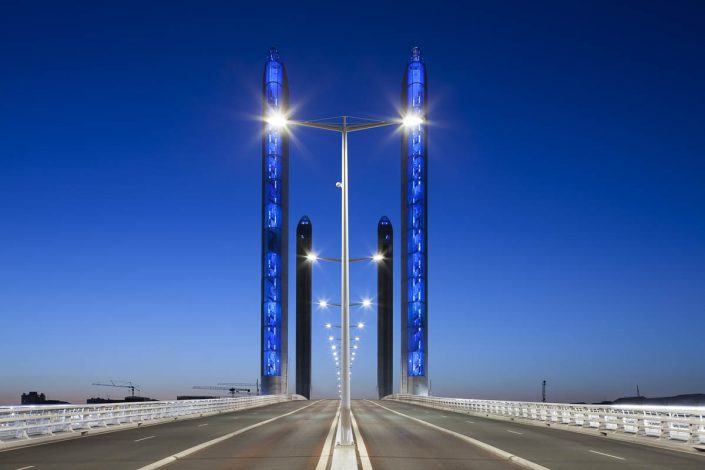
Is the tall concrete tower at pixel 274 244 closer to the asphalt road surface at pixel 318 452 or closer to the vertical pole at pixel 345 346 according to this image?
the asphalt road surface at pixel 318 452

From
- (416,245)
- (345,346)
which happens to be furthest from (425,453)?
(416,245)

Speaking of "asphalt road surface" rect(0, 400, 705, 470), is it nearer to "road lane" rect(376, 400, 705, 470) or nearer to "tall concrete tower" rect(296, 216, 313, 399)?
"road lane" rect(376, 400, 705, 470)

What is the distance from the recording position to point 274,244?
105188mm

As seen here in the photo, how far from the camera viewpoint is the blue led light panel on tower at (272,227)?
103m

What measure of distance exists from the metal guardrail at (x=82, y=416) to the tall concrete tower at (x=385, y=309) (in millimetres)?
124710

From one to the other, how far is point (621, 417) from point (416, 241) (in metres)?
76.7

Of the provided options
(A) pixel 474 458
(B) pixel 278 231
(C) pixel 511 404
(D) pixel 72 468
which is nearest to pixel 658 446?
(A) pixel 474 458

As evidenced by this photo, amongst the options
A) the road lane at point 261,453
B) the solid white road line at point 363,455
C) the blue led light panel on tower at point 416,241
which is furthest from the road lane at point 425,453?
the blue led light panel on tower at point 416,241

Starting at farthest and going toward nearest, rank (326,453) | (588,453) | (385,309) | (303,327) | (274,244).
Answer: (385,309), (303,327), (274,244), (588,453), (326,453)

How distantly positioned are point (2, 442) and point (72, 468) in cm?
795

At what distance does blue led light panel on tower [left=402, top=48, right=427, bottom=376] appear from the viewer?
10638 cm

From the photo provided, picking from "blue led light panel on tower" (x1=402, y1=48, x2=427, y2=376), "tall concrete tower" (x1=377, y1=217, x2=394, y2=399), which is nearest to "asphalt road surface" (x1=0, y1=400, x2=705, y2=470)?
"blue led light panel on tower" (x1=402, y1=48, x2=427, y2=376)

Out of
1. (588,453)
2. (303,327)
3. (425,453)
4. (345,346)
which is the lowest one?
(588,453)

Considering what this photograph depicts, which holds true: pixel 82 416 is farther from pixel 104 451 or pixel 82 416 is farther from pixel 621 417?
pixel 621 417
